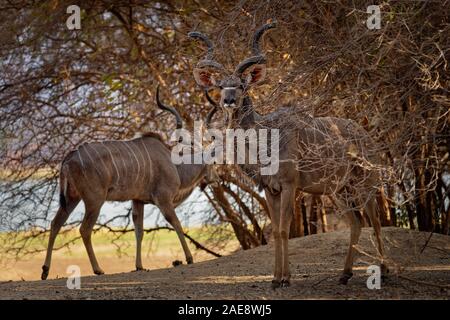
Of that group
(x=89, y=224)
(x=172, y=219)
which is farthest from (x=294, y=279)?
Result: (x=172, y=219)

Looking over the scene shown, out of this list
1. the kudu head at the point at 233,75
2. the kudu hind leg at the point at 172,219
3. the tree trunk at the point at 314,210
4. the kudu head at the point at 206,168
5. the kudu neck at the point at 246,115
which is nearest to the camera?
the kudu head at the point at 233,75

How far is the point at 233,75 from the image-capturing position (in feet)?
19.1

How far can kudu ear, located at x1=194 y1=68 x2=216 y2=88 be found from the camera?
6109 mm

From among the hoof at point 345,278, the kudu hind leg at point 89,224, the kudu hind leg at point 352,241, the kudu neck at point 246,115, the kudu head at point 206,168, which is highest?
the kudu head at point 206,168

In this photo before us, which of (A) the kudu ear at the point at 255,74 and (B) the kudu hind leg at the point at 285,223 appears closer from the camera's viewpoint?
(B) the kudu hind leg at the point at 285,223

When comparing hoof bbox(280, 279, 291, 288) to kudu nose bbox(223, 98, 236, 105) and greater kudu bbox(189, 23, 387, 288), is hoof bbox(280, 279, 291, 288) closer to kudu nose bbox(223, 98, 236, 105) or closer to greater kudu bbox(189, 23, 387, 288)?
greater kudu bbox(189, 23, 387, 288)

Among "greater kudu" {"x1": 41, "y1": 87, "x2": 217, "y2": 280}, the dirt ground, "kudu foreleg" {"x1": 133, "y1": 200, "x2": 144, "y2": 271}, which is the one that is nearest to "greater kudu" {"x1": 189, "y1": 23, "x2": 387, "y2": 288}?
the dirt ground

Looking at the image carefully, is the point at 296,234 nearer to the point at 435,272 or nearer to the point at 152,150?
the point at 152,150

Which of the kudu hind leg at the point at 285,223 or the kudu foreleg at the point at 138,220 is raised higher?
the kudu foreleg at the point at 138,220

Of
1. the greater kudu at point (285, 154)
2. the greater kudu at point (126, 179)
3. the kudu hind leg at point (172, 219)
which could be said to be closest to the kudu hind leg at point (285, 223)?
the greater kudu at point (285, 154)

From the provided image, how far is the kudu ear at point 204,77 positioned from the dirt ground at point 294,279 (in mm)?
1371

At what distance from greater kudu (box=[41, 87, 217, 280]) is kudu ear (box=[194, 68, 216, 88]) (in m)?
1.85

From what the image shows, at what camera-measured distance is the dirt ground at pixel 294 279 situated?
527 cm

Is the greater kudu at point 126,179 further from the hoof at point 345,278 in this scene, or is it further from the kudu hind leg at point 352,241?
the hoof at point 345,278
